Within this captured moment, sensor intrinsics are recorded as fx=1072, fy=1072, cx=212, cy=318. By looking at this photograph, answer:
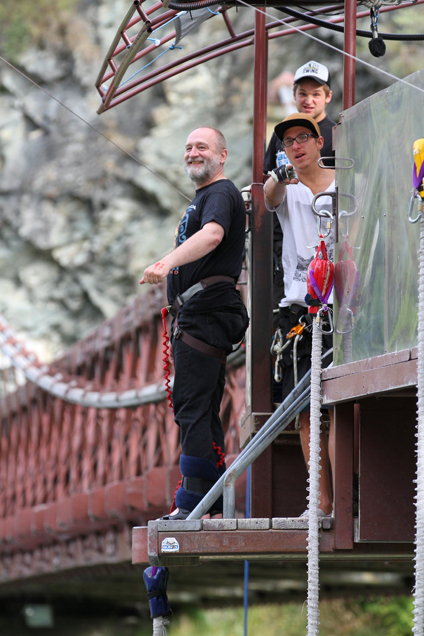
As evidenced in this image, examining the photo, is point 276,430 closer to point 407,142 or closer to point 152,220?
point 407,142

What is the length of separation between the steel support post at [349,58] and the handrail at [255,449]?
936 mm

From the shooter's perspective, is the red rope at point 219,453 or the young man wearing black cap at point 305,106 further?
the young man wearing black cap at point 305,106

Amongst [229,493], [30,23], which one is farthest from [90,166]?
[229,493]

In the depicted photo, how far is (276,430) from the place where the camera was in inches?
154

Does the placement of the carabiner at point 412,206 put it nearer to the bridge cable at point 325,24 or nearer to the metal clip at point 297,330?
the metal clip at point 297,330

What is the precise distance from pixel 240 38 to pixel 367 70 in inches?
500

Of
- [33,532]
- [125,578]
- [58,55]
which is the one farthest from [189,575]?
[58,55]

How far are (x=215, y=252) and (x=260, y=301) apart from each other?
0.51 metres

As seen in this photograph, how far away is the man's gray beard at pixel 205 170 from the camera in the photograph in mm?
4184

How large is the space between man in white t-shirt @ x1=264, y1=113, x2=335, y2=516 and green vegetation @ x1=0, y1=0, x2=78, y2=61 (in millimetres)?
20642

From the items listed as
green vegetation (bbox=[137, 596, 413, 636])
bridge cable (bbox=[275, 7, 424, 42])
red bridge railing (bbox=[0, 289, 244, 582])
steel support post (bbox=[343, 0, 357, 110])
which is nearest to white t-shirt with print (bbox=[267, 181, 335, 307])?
steel support post (bbox=[343, 0, 357, 110])

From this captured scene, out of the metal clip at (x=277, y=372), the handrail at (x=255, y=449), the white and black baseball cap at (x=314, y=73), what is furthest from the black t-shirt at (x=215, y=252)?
Answer: the white and black baseball cap at (x=314, y=73)

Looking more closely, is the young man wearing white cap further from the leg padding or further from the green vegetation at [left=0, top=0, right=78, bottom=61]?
the green vegetation at [left=0, top=0, right=78, bottom=61]

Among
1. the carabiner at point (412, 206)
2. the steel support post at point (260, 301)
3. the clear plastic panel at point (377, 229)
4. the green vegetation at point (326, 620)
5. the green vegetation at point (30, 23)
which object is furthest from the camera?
the green vegetation at point (30, 23)
